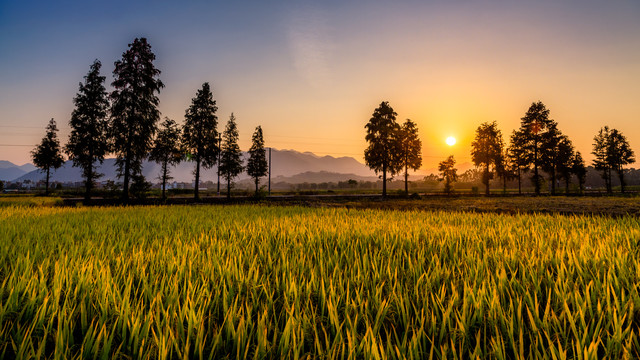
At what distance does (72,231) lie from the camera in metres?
6.76

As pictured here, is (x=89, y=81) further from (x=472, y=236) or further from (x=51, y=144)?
(x=472, y=236)

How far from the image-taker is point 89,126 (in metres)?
30.3

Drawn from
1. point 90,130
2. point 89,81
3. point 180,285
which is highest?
point 89,81

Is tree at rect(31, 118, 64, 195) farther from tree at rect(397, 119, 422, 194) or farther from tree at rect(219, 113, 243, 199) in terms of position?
tree at rect(397, 119, 422, 194)

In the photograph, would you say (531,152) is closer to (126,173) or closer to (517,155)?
(517,155)

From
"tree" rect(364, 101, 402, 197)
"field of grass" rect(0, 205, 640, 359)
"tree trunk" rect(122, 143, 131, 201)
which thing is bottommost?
"field of grass" rect(0, 205, 640, 359)

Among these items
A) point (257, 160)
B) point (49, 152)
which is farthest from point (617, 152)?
point (49, 152)

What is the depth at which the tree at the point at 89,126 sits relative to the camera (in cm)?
3012

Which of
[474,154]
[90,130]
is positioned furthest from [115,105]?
[474,154]

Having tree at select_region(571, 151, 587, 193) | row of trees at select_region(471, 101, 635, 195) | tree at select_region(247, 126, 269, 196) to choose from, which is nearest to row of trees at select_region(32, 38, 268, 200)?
tree at select_region(247, 126, 269, 196)

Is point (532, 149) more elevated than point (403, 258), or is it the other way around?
point (532, 149)

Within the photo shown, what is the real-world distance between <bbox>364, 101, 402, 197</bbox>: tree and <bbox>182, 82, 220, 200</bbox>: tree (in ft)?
72.1

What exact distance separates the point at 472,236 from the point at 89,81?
40323mm

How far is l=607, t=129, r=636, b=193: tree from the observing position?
5962cm
